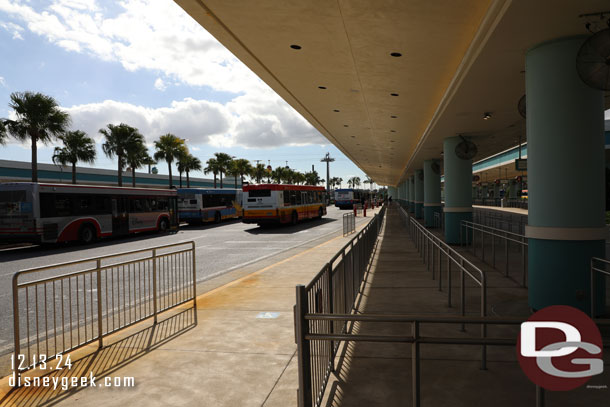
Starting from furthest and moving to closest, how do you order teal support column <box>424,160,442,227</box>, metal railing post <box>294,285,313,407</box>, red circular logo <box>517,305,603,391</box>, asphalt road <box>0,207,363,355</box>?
1. teal support column <box>424,160,442,227</box>
2. asphalt road <box>0,207,363,355</box>
3. metal railing post <box>294,285,313,407</box>
4. red circular logo <box>517,305,603,391</box>

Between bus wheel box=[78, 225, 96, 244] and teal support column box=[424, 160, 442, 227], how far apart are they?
17250 millimetres

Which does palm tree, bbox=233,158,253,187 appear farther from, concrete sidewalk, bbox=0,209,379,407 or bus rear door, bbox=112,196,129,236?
concrete sidewalk, bbox=0,209,379,407

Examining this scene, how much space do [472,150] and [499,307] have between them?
938 centimetres

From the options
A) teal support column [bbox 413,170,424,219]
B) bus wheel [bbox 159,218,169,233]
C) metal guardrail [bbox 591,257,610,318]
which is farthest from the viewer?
teal support column [bbox 413,170,424,219]

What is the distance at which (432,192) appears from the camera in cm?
2406

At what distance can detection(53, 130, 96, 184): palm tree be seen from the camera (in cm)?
3911

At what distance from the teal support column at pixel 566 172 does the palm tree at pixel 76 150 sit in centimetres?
4139

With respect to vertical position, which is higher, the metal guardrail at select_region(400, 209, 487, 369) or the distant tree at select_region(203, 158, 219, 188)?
the distant tree at select_region(203, 158, 219, 188)

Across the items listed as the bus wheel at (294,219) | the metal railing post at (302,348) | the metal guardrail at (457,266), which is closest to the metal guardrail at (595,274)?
the metal guardrail at (457,266)

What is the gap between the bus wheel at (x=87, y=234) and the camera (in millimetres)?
18062

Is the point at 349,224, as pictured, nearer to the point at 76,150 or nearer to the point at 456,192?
the point at 456,192

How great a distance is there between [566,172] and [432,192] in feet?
61.6

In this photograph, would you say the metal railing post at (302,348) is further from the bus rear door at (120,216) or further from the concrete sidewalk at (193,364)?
the bus rear door at (120,216)

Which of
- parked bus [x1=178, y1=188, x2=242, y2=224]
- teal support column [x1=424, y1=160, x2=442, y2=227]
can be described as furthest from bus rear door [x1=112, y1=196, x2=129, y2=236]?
teal support column [x1=424, y1=160, x2=442, y2=227]
